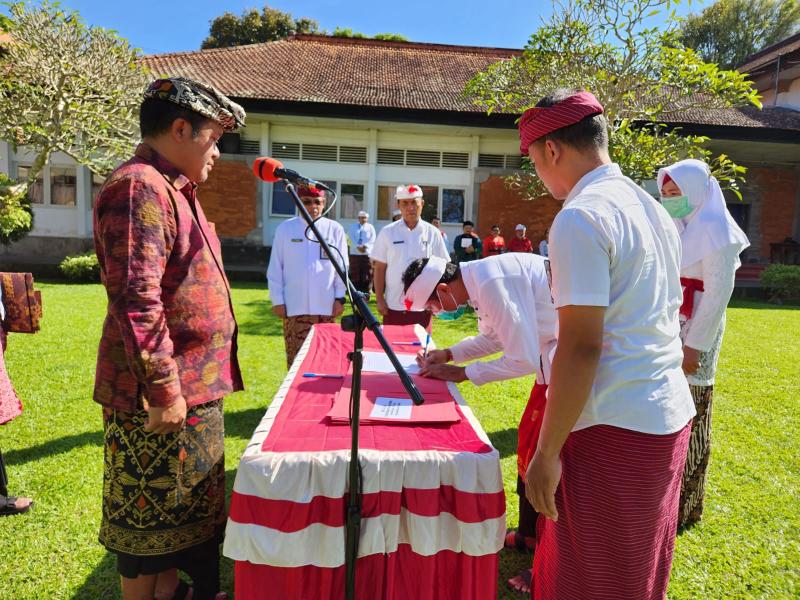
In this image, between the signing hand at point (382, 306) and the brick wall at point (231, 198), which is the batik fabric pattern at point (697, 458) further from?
the brick wall at point (231, 198)

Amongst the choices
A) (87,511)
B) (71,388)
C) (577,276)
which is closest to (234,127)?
(577,276)

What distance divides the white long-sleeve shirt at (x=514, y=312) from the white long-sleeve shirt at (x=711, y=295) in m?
0.69

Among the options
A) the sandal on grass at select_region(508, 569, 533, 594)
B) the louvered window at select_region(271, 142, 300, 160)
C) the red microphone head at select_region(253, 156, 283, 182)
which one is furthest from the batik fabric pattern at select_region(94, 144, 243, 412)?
the louvered window at select_region(271, 142, 300, 160)

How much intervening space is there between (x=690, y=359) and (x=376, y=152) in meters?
13.0

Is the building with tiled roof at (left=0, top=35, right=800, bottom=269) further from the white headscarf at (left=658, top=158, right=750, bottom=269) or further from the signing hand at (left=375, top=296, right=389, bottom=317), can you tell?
the white headscarf at (left=658, top=158, right=750, bottom=269)

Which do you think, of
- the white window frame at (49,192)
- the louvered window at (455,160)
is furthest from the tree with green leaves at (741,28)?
the white window frame at (49,192)

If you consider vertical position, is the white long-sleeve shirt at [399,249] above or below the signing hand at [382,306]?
above

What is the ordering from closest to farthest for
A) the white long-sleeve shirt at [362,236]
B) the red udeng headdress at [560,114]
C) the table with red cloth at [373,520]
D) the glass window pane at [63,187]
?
the red udeng headdress at [560,114] → the table with red cloth at [373,520] → the white long-sleeve shirt at [362,236] → the glass window pane at [63,187]

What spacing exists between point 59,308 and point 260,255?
6231 mm

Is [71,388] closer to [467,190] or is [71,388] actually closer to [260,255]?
[260,255]

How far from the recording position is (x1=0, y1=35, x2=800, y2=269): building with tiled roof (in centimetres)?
1375

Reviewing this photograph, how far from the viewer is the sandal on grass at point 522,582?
7.66ft

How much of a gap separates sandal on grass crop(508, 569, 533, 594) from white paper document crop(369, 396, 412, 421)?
41.2 inches

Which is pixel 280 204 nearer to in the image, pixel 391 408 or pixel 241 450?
pixel 241 450
